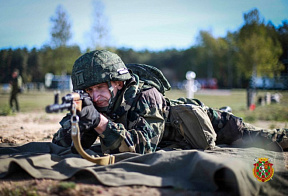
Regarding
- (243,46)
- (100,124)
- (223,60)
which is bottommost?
(100,124)

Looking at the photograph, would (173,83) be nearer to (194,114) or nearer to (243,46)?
(243,46)

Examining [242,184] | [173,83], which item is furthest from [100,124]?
[173,83]

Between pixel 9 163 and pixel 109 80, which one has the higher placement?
pixel 109 80

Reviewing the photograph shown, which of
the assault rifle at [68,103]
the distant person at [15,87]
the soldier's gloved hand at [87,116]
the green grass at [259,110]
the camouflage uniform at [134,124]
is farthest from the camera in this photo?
the distant person at [15,87]

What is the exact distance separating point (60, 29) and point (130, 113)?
30.0 m

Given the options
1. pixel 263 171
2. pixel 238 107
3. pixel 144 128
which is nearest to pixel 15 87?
pixel 238 107

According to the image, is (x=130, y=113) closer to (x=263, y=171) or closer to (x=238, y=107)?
(x=263, y=171)

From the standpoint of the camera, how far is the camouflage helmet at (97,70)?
131 inches

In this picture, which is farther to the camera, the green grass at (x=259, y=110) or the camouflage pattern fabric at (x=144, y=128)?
the green grass at (x=259, y=110)

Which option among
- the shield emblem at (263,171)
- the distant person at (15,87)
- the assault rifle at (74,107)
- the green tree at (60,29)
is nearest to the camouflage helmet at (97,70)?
the assault rifle at (74,107)

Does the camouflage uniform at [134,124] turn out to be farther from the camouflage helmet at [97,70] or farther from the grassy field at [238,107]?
the grassy field at [238,107]

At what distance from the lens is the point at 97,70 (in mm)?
3352

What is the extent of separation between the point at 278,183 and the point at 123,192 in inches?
56.9

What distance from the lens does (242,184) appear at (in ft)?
7.25
